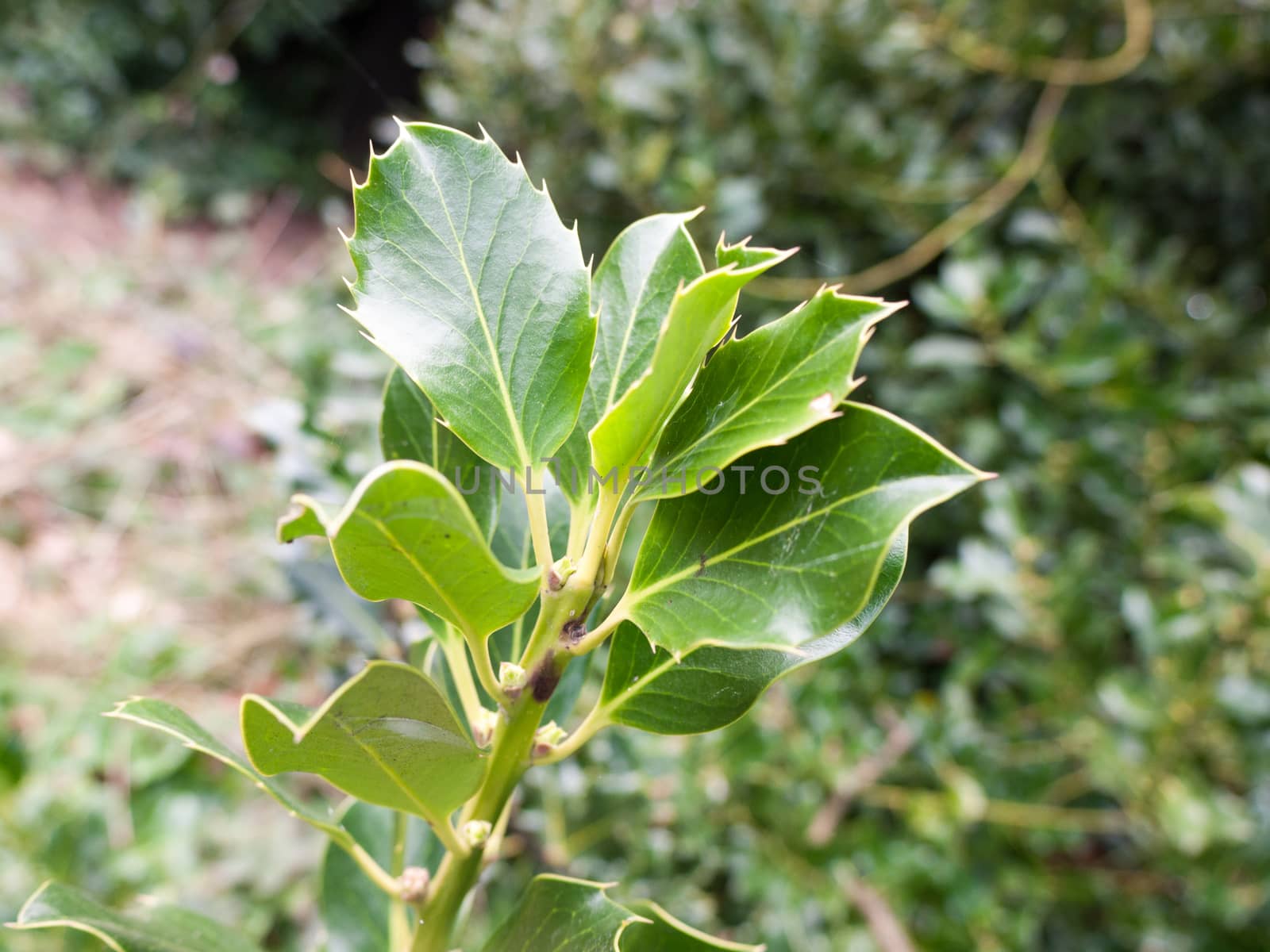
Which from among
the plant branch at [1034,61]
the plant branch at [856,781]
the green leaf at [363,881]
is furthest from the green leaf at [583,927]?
the plant branch at [1034,61]

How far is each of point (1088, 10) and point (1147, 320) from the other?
0.52 metres

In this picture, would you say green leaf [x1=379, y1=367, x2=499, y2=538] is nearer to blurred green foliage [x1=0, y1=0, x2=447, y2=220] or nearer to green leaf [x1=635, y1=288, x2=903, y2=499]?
green leaf [x1=635, y1=288, x2=903, y2=499]

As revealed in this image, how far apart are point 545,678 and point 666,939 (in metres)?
0.14

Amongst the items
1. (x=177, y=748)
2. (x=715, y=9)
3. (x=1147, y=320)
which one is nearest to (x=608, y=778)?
(x=177, y=748)

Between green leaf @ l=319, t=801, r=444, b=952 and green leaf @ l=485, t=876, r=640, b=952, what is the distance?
0.34ft

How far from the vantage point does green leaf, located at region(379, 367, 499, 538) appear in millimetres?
383

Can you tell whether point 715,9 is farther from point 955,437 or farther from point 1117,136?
point 955,437

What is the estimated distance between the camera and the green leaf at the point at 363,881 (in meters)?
0.44

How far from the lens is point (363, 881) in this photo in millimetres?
467

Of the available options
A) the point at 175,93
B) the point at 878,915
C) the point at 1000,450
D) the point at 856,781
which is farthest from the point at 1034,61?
the point at 175,93

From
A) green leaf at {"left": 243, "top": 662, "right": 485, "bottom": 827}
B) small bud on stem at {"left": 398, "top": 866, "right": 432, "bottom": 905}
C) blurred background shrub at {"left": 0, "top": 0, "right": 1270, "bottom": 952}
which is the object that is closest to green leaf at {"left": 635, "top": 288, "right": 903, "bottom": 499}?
green leaf at {"left": 243, "top": 662, "right": 485, "bottom": 827}

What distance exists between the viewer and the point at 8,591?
195cm

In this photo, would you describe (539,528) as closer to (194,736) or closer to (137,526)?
(194,736)

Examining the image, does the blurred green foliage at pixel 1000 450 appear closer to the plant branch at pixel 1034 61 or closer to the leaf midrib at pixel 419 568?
the plant branch at pixel 1034 61
